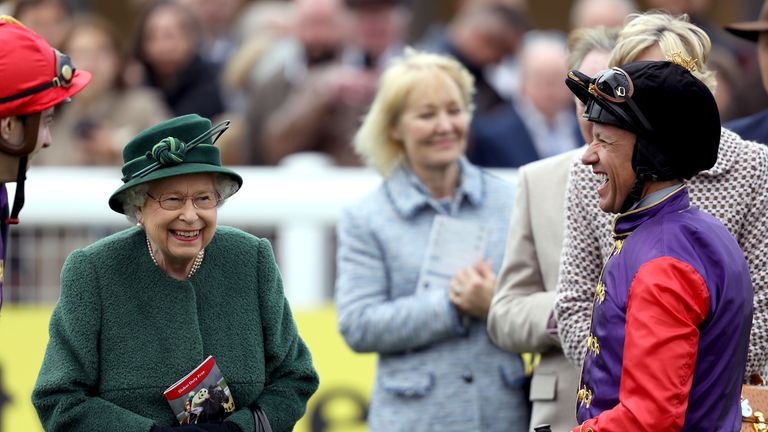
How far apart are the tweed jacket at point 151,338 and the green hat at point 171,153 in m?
0.24

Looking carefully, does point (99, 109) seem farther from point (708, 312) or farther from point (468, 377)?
point (708, 312)

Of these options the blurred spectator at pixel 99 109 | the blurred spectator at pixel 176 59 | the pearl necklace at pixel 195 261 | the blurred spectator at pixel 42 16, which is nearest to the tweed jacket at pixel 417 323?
the pearl necklace at pixel 195 261

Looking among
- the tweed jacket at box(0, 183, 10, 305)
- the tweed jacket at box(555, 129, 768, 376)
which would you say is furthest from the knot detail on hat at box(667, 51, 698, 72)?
the tweed jacket at box(0, 183, 10, 305)

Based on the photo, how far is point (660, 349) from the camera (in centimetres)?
327

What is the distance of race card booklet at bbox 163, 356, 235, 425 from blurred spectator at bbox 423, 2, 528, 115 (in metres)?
5.88

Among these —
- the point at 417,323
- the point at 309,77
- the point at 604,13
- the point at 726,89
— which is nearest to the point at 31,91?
the point at 417,323

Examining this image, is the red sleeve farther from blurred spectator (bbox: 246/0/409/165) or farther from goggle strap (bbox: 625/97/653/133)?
blurred spectator (bbox: 246/0/409/165)

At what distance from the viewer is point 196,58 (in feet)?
33.3

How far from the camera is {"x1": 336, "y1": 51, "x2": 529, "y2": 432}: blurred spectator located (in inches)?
205

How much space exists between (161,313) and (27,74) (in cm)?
87

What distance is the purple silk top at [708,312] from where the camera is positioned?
3.36 meters

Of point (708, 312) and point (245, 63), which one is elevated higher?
point (245, 63)

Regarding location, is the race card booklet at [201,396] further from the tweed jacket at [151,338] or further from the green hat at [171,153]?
the green hat at [171,153]

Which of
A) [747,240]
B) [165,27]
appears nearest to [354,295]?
[747,240]
